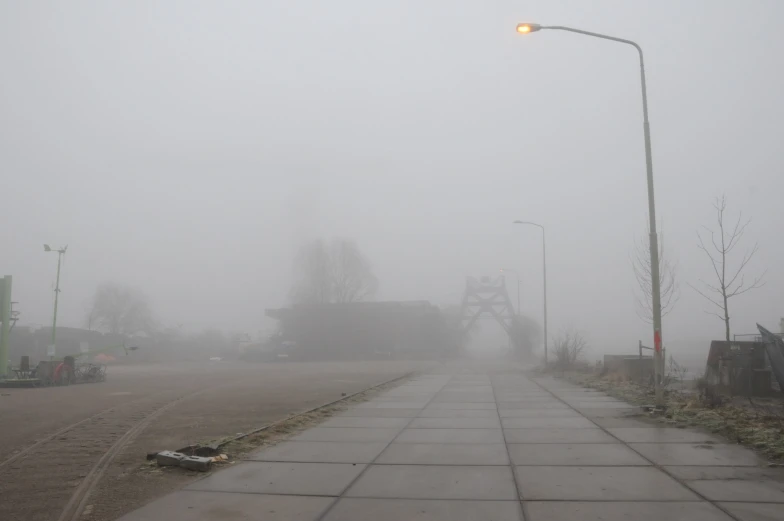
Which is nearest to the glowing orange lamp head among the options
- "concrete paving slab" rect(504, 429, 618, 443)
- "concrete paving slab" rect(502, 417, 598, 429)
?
"concrete paving slab" rect(502, 417, 598, 429)

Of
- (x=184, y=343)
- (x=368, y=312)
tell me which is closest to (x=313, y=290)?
(x=368, y=312)

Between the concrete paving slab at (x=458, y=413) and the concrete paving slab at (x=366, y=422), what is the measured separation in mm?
991

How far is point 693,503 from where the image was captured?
6.24 meters

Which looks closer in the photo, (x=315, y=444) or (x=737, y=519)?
(x=737, y=519)

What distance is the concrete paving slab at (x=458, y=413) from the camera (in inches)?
554

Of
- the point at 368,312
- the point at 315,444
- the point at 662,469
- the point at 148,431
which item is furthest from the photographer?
the point at 368,312

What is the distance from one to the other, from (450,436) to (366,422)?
2689 mm

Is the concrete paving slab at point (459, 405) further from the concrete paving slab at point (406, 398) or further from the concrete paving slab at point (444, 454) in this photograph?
the concrete paving slab at point (444, 454)

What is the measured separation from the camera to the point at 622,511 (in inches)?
237

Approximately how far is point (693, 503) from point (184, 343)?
307 feet

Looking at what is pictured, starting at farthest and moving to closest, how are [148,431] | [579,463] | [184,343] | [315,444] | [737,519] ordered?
[184,343] → [148,431] → [315,444] → [579,463] → [737,519]

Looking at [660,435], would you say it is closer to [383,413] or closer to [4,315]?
[383,413]

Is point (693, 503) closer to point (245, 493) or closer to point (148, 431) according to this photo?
point (245, 493)

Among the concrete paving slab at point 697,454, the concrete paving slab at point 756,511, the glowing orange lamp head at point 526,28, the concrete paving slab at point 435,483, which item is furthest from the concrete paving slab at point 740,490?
the glowing orange lamp head at point 526,28
